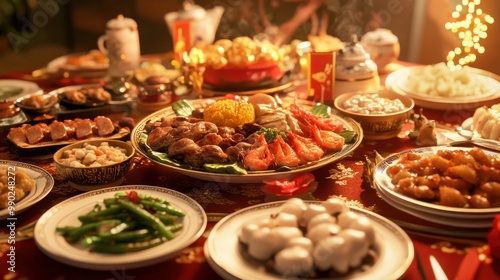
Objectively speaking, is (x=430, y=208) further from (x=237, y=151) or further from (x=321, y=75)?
(x=321, y=75)

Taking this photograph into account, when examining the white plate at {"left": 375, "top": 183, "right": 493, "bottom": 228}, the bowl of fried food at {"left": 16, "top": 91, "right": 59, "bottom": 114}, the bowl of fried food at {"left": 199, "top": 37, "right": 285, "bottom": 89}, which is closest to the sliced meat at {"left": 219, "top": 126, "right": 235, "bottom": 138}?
the white plate at {"left": 375, "top": 183, "right": 493, "bottom": 228}

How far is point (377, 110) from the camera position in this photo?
213cm

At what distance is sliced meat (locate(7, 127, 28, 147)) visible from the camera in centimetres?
198

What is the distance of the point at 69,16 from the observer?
4629 millimetres

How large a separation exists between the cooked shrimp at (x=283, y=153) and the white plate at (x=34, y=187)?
674mm

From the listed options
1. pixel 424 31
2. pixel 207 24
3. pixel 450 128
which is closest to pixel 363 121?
pixel 450 128

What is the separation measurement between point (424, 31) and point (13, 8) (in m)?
3.19

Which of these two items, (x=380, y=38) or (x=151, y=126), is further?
(x=380, y=38)

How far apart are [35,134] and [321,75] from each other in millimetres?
1167

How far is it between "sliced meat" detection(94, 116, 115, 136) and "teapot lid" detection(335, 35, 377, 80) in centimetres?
98

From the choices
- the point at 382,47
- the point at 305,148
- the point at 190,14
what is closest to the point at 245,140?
the point at 305,148

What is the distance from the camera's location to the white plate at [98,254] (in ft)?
4.10

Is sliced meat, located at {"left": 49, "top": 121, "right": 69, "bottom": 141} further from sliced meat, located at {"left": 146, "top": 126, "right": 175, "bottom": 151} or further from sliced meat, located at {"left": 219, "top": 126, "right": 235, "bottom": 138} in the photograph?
sliced meat, located at {"left": 219, "top": 126, "right": 235, "bottom": 138}

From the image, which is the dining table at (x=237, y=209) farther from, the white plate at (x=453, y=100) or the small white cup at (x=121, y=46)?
the small white cup at (x=121, y=46)
